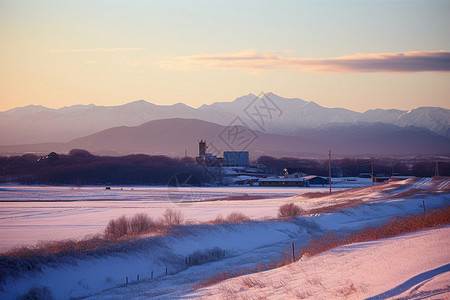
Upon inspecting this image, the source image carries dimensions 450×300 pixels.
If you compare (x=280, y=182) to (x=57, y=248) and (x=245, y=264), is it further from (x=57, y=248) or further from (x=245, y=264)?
(x=57, y=248)

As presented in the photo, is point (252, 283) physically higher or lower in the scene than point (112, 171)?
lower

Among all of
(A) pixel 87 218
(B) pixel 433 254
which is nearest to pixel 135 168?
(A) pixel 87 218

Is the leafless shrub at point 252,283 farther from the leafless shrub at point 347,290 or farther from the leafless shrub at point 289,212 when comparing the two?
the leafless shrub at point 289,212

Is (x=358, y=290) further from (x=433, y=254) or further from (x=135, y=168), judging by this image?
(x=135, y=168)

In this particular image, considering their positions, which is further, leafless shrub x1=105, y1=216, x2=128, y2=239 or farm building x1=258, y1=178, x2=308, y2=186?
farm building x1=258, y1=178, x2=308, y2=186

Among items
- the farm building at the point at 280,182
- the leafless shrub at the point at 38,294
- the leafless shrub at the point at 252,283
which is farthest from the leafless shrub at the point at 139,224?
the farm building at the point at 280,182

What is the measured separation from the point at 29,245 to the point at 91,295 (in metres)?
8.28

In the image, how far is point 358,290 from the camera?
49.2 feet

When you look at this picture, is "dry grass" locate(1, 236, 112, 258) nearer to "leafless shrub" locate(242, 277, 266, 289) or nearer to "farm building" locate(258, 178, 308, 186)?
"leafless shrub" locate(242, 277, 266, 289)

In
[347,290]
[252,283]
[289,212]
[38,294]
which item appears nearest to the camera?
[347,290]

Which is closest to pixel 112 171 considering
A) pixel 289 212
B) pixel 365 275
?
pixel 289 212

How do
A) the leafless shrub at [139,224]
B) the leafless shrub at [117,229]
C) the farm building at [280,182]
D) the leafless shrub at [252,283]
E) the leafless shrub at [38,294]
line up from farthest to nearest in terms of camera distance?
1. the farm building at [280,182]
2. the leafless shrub at [139,224]
3. the leafless shrub at [117,229]
4. the leafless shrub at [38,294]
5. the leafless shrub at [252,283]

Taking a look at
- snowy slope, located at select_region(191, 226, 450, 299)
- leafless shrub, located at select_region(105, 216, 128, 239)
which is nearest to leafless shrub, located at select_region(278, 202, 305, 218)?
leafless shrub, located at select_region(105, 216, 128, 239)

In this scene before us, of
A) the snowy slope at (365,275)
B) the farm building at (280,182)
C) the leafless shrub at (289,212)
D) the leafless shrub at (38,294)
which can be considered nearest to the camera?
the snowy slope at (365,275)
